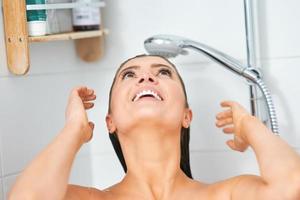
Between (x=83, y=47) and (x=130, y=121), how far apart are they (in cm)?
50

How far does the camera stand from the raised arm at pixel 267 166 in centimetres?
107

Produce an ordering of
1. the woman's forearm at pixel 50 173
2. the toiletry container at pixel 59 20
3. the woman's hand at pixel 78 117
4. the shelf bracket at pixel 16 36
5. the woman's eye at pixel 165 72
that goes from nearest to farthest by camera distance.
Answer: the woman's forearm at pixel 50 173 → the woman's hand at pixel 78 117 → the woman's eye at pixel 165 72 → the shelf bracket at pixel 16 36 → the toiletry container at pixel 59 20

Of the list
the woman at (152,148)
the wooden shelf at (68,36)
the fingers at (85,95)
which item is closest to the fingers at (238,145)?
Result: the woman at (152,148)

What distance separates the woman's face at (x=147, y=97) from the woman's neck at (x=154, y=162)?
0.11ft

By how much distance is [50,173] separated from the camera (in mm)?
1086

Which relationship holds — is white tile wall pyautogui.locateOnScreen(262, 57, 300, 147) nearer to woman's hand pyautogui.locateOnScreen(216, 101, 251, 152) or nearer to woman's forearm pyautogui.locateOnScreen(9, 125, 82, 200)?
woman's hand pyautogui.locateOnScreen(216, 101, 251, 152)

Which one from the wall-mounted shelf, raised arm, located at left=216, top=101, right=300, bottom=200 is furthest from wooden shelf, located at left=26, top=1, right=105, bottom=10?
raised arm, located at left=216, top=101, right=300, bottom=200

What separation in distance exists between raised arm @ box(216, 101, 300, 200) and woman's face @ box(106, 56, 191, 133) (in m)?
0.14

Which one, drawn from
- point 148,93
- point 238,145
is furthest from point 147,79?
point 238,145

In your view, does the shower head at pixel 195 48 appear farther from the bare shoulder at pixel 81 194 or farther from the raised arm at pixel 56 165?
the bare shoulder at pixel 81 194

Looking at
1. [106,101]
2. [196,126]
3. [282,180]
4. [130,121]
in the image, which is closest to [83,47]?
[106,101]

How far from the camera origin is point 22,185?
1069 mm

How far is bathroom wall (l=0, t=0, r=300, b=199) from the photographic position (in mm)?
1484

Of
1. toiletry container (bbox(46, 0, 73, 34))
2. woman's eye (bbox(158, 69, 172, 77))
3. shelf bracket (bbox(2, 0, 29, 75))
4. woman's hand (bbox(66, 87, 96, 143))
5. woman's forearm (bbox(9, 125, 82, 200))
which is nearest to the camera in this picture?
woman's forearm (bbox(9, 125, 82, 200))
